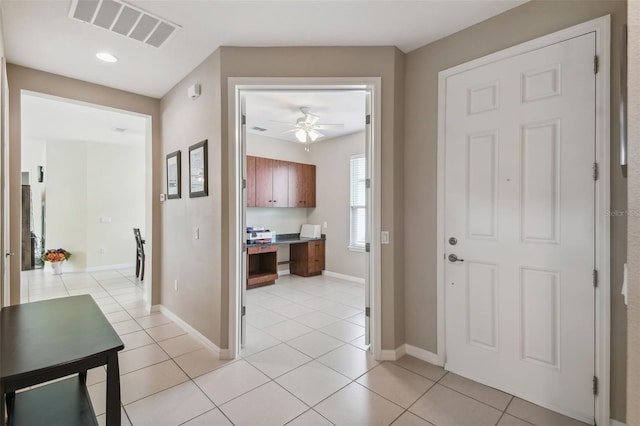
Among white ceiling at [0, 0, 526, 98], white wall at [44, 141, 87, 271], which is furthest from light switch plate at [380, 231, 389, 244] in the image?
white wall at [44, 141, 87, 271]

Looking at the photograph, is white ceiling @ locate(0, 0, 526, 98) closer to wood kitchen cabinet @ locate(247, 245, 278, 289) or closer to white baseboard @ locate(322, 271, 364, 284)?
wood kitchen cabinet @ locate(247, 245, 278, 289)

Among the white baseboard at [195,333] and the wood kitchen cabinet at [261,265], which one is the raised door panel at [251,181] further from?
the white baseboard at [195,333]

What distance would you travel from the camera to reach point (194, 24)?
89.6 inches

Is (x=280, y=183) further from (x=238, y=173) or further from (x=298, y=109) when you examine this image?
(x=238, y=173)

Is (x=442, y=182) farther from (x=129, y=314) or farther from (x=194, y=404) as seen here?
(x=129, y=314)

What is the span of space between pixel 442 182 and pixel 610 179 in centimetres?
99

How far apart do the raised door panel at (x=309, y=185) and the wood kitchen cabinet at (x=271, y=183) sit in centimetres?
46

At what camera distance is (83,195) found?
20.7ft

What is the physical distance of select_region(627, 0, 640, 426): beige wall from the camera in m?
0.81

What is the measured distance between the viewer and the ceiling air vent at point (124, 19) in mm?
2054

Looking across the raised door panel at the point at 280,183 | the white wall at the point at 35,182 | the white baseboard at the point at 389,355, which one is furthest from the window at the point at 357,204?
the white wall at the point at 35,182

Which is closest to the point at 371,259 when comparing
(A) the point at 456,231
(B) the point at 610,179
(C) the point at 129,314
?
(A) the point at 456,231

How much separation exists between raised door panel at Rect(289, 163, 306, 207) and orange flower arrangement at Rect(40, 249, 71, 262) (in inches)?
186

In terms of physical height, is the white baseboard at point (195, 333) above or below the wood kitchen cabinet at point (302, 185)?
below
